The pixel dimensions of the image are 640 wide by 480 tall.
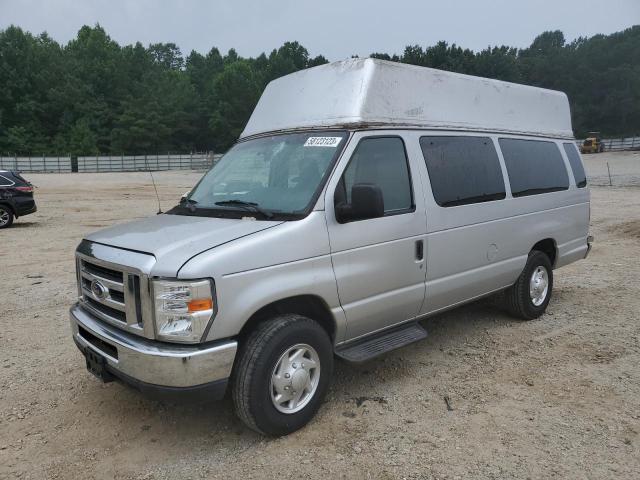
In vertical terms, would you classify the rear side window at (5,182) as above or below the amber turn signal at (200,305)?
above

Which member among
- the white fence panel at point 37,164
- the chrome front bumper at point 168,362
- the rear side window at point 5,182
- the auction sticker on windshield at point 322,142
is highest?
the white fence panel at point 37,164

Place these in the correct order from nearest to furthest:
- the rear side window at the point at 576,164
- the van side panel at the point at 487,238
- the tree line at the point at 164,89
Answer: the van side panel at the point at 487,238 → the rear side window at the point at 576,164 → the tree line at the point at 164,89

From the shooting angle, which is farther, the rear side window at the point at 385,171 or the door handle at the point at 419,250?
the door handle at the point at 419,250

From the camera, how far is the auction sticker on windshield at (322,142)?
3.84 m

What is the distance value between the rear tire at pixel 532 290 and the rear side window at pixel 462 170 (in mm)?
1078

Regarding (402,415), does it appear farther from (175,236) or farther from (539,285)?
(539,285)

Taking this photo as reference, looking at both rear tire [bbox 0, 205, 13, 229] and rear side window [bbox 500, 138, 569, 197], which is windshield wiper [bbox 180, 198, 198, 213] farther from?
rear tire [bbox 0, 205, 13, 229]

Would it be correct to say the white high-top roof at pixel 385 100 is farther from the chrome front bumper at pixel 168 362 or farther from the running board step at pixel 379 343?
the chrome front bumper at pixel 168 362

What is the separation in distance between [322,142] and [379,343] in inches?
63.4

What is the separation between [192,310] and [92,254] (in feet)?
3.34

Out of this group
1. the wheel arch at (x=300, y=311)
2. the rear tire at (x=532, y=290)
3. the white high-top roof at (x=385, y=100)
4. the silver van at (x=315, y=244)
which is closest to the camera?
the silver van at (x=315, y=244)

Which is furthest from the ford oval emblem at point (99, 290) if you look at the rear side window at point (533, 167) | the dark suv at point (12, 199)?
the dark suv at point (12, 199)

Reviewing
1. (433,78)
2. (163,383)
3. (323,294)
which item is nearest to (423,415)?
(323,294)

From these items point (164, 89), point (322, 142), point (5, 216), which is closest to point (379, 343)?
point (322, 142)
